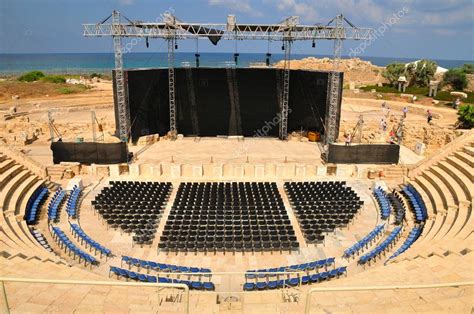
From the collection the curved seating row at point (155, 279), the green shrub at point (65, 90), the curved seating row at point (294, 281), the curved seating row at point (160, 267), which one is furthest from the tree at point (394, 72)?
the curved seating row at point (155, 279)

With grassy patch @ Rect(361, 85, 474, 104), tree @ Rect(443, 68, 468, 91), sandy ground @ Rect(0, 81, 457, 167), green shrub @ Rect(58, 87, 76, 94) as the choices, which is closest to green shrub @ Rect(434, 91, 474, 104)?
grassy patch @ Rect(361, 85, 474, 104)

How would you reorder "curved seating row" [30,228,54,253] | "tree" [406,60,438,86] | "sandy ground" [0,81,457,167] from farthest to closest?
"tree" [406,60,438,86]
"sandy ground" [0,81,457,167]
"curved seating row" [30,228,54,253]

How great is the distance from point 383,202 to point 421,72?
4221cm

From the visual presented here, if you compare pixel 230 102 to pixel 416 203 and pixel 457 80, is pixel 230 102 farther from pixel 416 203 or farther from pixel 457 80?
pixel 457 80

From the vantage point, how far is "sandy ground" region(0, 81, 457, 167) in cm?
2938

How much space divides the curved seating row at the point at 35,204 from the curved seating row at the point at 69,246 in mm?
1691

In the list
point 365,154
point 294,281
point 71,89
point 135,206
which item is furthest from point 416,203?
point 71,89

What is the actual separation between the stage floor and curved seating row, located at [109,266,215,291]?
46.6 ft

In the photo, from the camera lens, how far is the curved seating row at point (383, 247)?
14539mm

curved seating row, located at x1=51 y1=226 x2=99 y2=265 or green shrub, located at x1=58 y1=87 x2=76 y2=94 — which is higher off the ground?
green shrub, located at x1=58 y1=87 x2=76 y2=94

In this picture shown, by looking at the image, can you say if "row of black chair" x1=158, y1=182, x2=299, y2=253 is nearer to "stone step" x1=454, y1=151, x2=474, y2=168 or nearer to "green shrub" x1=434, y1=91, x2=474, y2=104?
"stone step" x1=454, y1=151, x2=474, y2=168

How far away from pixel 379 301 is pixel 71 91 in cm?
5560

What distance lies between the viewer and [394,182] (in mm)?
24094

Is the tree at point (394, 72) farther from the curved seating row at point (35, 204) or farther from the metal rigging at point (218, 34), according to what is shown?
the curved seating row at point (35, 204)
